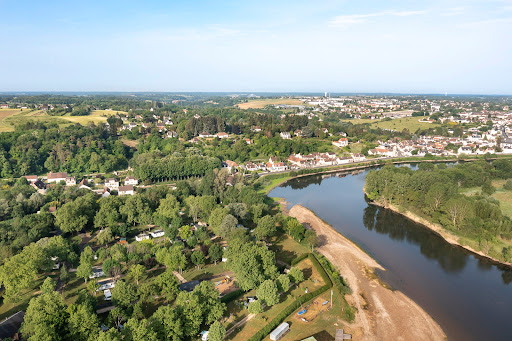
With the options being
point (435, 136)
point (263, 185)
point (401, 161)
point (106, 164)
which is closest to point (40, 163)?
point (106, 164)

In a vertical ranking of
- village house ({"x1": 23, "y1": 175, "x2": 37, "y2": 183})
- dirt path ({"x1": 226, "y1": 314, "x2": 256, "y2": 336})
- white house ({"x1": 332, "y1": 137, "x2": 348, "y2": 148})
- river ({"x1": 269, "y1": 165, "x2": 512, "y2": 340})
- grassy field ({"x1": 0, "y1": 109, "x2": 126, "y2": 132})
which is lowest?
river ({"x1": 269, "y1": 165, "x2": 512, "y2": 340})

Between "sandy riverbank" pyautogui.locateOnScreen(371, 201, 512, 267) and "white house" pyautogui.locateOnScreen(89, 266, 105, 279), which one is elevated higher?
"white house" pyautogui.locateOnScreen(89, 266, 105, 279)

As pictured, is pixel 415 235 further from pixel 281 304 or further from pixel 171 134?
pixel 171 134

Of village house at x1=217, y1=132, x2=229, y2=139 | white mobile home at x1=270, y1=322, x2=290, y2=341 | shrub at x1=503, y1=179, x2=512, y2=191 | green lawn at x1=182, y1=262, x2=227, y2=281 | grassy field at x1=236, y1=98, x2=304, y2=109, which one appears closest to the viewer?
white mobile home at x1=270, y1=322, x2=290, y2=341

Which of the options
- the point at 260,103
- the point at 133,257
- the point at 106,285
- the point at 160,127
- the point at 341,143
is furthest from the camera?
the point at 260,103

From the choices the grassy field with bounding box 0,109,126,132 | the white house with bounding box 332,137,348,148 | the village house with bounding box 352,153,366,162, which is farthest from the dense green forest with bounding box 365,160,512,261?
the grassy field with bounding box 0,109,126,132

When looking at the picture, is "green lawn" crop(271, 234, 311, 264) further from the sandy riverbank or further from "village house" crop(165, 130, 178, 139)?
"village house" crop(165, 130, 178, 139)

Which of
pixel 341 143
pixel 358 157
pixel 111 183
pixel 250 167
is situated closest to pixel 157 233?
pixel 111 183

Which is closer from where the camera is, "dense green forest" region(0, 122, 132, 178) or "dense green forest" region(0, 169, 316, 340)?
"dense green forest" region(0, 169, 316, 340)
